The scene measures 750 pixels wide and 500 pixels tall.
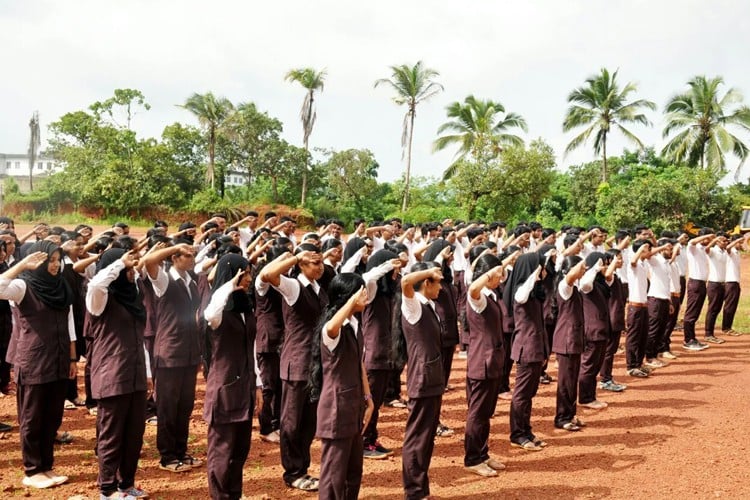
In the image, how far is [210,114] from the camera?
3161 cm

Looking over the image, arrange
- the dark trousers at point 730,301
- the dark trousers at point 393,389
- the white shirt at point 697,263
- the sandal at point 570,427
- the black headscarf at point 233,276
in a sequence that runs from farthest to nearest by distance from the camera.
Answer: the dark trousers at point 730,301 → the white shirt at point 697,263 → the dark trousers at point 393,389 → the sandal at point 570,427 → the black headscarf at point 233,276

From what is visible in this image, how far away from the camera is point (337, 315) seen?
12.7 feet

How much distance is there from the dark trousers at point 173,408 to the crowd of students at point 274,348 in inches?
0.5

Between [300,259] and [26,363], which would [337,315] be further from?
[26,363]

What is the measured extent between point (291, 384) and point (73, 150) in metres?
29.8

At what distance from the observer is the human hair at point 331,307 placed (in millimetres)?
3978

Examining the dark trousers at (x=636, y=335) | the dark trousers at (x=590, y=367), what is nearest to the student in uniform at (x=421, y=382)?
the dark trousers at (x=590, y=367)

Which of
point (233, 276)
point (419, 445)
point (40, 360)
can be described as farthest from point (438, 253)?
point (40, 360)

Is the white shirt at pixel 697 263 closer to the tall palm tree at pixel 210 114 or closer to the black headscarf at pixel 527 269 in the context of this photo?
the black headscarf at pixel 527 269

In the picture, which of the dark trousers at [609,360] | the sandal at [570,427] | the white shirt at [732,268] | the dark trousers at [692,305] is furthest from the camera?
the white shirt at [732,268]

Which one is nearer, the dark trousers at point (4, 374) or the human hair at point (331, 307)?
the human hair at point (331, 307)

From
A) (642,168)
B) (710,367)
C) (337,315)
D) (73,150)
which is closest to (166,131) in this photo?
(73,150)

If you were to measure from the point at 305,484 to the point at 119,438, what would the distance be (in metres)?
1.46

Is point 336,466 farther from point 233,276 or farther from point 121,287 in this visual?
point 121,287
